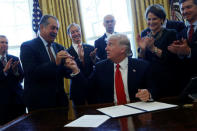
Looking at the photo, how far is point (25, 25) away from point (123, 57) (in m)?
4.27

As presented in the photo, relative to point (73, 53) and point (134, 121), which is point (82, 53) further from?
point (134, 121)

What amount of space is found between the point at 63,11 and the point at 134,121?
4.57m

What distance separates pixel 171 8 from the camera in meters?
5.04

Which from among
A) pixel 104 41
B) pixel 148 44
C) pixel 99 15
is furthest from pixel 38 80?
pixel 99 15

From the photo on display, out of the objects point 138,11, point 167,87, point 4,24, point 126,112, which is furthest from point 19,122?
point 4,24

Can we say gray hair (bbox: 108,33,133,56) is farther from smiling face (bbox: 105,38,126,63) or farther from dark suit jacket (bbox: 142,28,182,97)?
dark suit jacket (bbox: 142,28,182,97)

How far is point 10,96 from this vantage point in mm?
3490

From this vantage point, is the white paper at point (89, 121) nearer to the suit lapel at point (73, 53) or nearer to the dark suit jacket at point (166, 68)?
the dark suit jacket at point (166, 68)

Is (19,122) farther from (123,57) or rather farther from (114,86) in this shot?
(123,57)

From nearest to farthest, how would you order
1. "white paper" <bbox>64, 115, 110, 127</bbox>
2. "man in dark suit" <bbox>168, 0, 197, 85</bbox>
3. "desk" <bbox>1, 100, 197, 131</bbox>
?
"desk" <bbox>1, 100, 197, 131</bbox>
"white paper" <bbox>64, 115, 110, 127</bbox>
"man in dark suit" <bbox>168, 0, 197, 85</bbox>

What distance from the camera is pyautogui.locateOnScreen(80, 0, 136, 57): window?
19.3 feet

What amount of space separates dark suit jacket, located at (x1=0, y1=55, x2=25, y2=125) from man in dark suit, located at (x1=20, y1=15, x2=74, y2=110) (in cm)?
93

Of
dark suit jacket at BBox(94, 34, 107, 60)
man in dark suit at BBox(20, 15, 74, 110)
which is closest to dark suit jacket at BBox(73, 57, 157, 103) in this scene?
man in dark suit at BBox(20, 15, 74, 110)

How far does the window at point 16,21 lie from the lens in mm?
5926
